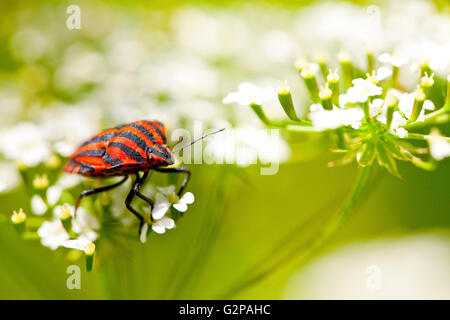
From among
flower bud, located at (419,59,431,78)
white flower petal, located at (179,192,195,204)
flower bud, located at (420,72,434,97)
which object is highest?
flower bud, located at (419,59,431,78)

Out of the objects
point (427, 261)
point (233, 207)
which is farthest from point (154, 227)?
point (427, 261)

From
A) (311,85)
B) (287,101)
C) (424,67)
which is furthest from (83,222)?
(424,67)

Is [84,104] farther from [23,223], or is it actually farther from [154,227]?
[154,227]

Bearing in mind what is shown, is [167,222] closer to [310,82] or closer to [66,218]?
[66,218]

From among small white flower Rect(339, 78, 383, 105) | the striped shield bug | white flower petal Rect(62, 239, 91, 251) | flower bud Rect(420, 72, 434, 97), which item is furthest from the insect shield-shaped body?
flower bud Rect(420, 72, 434, 97)

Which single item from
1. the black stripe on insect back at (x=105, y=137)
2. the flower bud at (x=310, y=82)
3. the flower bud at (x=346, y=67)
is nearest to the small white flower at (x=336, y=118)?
the flower bud at (x=310, y=82)

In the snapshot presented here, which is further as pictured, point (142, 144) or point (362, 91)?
point (142, 144)

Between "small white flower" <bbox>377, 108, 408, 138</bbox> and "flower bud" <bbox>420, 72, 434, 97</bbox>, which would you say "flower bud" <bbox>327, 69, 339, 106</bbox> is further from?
"flower bud" <bbox>420, 72, 434, 97</bbox>
